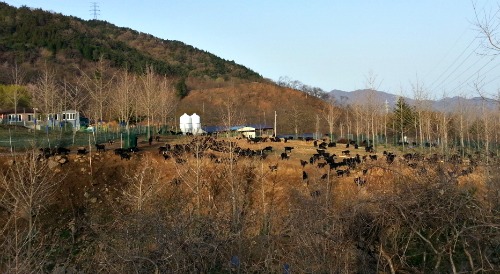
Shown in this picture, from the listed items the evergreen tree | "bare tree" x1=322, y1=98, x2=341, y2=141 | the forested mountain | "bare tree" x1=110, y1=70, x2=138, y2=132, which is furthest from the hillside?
"bare tree" x1=110, y1=70, x2=138, y2=132

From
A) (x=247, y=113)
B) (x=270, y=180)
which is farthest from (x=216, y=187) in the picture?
(x=247, y=113)

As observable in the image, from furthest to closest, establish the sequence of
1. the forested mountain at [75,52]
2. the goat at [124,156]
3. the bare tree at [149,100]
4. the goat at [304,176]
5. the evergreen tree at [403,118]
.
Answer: the forested mountain at [75,52] < the evergreen tree at [403,118] < the bare tree at [149,100] < the goat at [124,156] < the goat at [304,176]

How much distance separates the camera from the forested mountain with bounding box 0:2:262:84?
308 ft

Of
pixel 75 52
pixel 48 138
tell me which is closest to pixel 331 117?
pixel 48 138

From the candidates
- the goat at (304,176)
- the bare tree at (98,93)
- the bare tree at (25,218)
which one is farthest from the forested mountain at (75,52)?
the bare tree at (25,218)

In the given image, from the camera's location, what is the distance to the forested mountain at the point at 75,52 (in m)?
94.0

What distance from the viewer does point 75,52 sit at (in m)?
103

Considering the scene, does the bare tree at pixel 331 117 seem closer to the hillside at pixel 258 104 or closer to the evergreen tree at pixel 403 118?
the hillside at pixel 258 104

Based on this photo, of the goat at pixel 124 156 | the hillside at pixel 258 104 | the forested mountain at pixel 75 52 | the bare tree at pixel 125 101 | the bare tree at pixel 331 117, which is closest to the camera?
the goat at pixel 124 156

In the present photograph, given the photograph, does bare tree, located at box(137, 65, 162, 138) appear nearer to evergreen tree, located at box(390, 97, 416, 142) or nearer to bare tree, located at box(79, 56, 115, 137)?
bare tree, located at box(79, 56, 115, 137)

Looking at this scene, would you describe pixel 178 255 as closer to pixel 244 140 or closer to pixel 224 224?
pixel 224 224

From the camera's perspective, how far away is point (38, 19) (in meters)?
113

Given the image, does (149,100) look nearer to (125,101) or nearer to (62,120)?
(125,101)

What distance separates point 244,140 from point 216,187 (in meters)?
14.4
